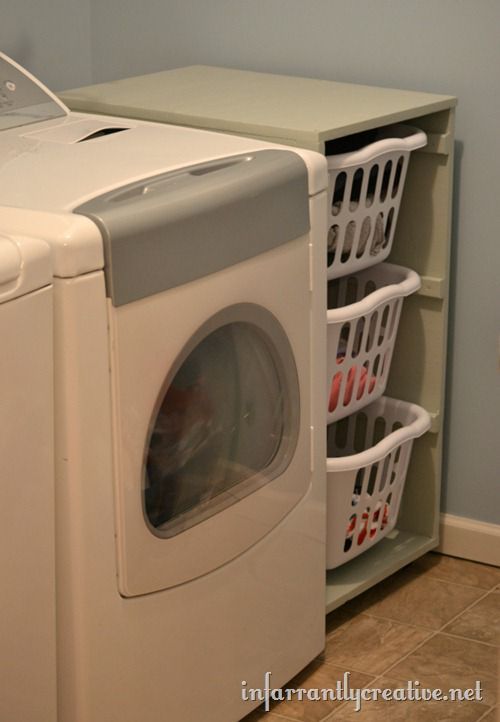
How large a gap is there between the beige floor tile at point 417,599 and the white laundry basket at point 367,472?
116 millimetres

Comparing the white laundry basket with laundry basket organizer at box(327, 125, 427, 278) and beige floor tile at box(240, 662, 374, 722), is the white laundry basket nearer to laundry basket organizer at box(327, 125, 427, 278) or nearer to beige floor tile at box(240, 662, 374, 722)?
beige floor tile at box(240, 662, 374, 722)

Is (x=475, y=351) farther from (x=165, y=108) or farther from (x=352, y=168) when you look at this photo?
Result: (x=165, y=108)

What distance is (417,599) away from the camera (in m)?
2.16

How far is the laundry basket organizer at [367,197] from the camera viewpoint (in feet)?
6.08

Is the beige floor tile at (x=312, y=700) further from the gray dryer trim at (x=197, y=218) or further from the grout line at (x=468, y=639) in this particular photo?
the gray dryer trim at (x=197, y=218)

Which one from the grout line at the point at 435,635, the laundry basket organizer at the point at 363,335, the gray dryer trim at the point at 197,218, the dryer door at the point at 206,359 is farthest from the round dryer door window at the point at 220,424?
the grout line at the point at 435,635

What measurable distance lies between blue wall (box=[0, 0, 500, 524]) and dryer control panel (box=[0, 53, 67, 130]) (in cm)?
35

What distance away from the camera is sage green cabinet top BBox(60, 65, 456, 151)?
181 centimetres

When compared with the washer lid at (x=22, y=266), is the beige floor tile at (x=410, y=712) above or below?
below

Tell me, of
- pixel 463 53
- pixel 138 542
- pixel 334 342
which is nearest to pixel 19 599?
Answer: pixel 138 542

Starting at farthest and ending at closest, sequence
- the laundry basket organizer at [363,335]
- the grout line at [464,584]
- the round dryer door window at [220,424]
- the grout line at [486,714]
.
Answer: the grout line at [464,584]
the laundry basket organizer at [363,335]
the grout line at [486,714]
the round dryer door window at [220,424]

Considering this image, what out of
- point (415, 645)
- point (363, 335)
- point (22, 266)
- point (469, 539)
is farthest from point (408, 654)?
point (22, 266)

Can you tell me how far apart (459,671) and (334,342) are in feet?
1.88

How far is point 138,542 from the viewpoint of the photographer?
1.48 meters
